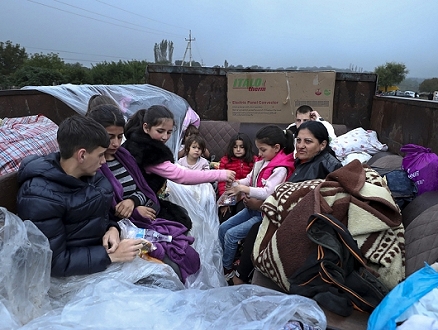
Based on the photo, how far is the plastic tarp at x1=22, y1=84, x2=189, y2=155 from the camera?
3482mm

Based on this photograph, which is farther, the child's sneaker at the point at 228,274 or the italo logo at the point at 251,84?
the italo logo at the point at 251,84

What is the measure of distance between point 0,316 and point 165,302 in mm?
577

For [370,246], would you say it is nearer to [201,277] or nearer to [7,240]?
Answer: [201,277]

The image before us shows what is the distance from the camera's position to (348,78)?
467 cm

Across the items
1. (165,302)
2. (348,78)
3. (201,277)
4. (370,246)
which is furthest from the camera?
(348,78)

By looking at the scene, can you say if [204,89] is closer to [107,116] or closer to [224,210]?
[224,210]

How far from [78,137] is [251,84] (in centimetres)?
387

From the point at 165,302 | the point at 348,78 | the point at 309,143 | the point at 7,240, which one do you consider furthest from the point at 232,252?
the point at 348,78

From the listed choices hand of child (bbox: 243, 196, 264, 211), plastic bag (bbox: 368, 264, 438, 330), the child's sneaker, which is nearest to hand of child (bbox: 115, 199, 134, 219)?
hand of child (bbox: 243, 196, 264, 211)

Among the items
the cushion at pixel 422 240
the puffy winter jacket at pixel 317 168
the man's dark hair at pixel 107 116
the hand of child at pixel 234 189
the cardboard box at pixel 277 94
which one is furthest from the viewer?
the cardboard box at pixel 277 94

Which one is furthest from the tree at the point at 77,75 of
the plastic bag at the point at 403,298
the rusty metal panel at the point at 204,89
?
the plastic bag at the point at 403,298

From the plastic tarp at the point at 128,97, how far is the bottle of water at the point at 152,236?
2120 millimetres

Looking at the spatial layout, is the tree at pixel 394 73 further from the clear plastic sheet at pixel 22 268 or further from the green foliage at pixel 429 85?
the clear plastic sheet at pixel 22 268

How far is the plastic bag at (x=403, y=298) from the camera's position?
1.16 m
